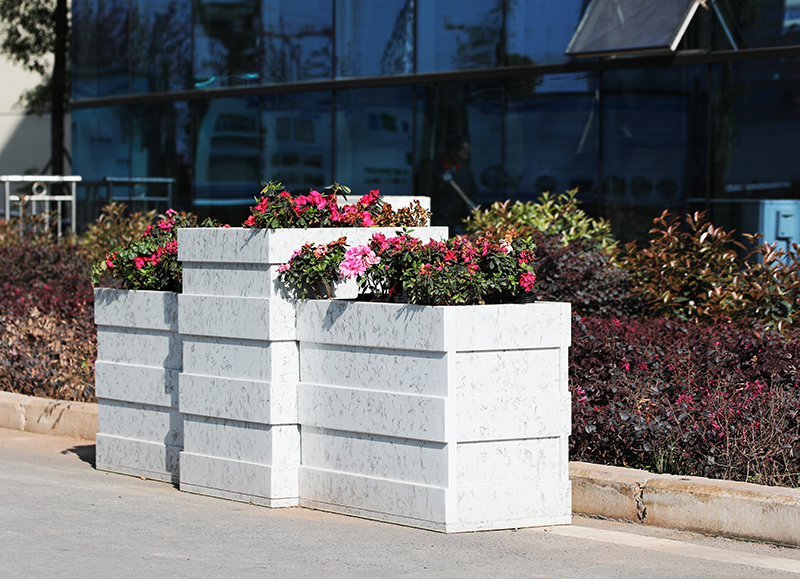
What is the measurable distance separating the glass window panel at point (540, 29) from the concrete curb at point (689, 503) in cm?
874

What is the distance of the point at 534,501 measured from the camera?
620 cm

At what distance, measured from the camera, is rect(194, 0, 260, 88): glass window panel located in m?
17.9

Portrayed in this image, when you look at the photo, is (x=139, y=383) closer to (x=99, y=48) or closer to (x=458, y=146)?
(x=458, y=146)

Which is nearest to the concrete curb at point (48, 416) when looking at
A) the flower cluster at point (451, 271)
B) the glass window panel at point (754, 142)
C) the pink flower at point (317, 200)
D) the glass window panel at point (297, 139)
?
the pink flower at point (317, 200)

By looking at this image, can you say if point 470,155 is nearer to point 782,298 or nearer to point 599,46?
point 599,46

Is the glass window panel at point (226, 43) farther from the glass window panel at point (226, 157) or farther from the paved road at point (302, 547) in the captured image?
the paved road at point (302, 547)

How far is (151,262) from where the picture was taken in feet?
25.5

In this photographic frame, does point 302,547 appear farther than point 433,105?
No

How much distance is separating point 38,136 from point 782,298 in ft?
95.4

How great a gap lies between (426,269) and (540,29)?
9.08 metres

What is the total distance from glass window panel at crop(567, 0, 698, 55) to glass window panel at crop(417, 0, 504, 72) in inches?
55.6

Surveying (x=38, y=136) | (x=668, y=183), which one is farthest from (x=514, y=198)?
(x=38, y=136)

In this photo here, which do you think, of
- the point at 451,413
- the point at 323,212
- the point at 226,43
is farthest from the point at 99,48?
the point at 451,413

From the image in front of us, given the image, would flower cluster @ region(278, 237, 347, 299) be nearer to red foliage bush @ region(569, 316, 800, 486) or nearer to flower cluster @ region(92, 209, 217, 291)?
flower cluster @ region(92, 209, 217, 291)
